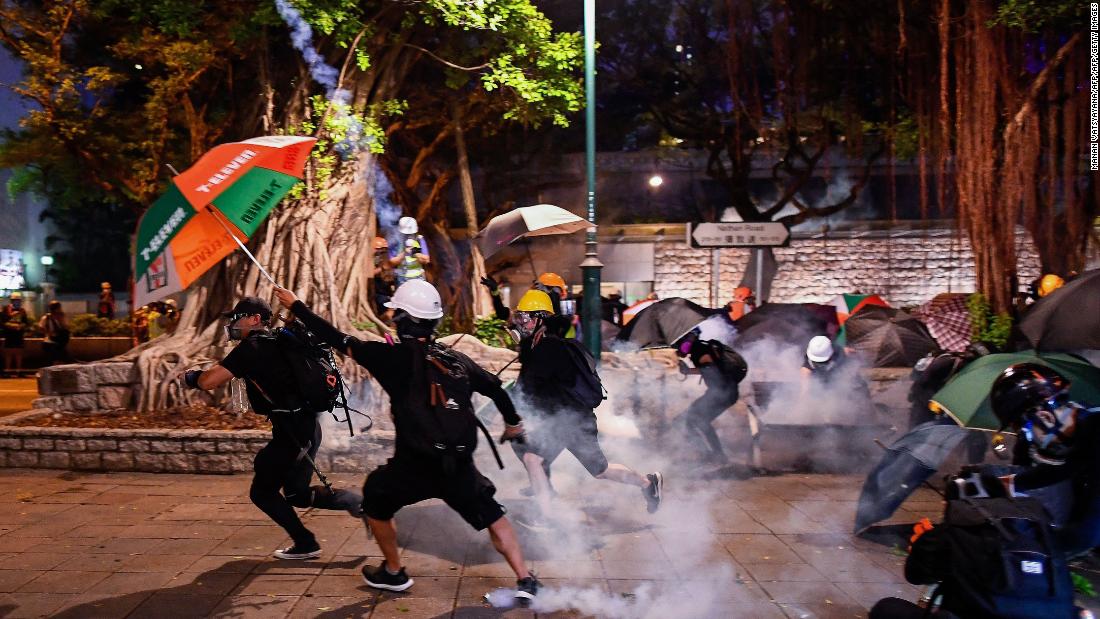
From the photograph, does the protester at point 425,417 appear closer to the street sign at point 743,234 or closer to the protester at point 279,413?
the protester at point 279,413

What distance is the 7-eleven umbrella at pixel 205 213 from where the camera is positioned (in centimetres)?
469

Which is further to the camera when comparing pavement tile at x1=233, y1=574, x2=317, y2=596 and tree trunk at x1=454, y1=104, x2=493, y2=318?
tree trunk at x1=454, y1=104, x2=493, y2=318

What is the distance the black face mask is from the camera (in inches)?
179

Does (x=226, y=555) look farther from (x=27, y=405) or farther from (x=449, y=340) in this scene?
(x=27, y=405)

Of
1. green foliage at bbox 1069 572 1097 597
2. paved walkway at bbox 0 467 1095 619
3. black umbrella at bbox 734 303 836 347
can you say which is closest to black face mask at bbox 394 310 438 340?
paved walkway at bbox 0 467 1095 619

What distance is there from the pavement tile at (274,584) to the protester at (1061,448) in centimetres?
390

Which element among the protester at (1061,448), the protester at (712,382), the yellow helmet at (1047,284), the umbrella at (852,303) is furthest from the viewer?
the umbrella at (852,303)

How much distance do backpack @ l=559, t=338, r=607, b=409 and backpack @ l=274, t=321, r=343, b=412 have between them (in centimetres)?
182

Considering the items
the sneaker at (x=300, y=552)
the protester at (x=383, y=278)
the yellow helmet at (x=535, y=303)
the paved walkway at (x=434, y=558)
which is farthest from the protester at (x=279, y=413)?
the protester at (x=383, y=278)

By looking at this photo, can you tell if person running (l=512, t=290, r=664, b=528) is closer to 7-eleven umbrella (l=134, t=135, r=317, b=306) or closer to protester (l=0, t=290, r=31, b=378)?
7-eleven umbrella (l=134, t=135, r=317, b=306)

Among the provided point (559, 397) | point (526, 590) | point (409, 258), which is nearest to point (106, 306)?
point (409, 258)

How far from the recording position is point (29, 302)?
77.8 ft

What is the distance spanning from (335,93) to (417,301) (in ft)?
20.8

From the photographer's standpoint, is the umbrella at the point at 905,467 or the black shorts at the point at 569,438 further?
the black shorts at the point at 569,438
